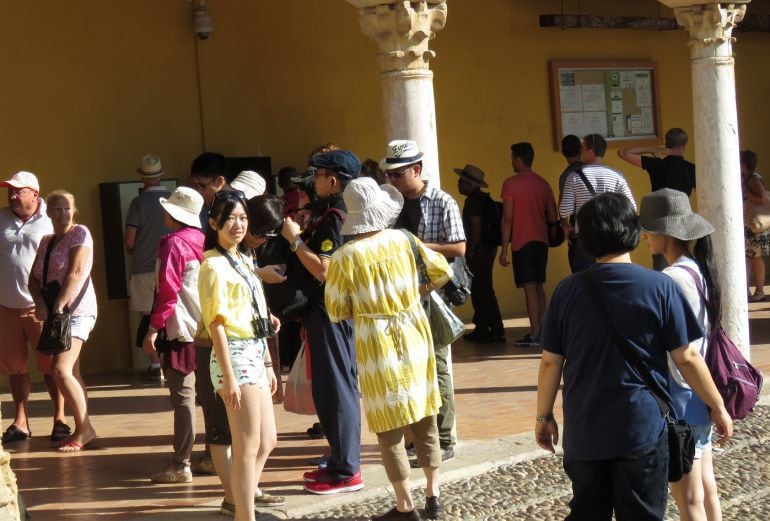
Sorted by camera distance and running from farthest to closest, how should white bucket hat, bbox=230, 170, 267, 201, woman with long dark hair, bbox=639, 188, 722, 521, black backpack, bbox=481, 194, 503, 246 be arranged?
black backpack, bbox=481, 194, 503, 246
white bucket hat, bbox=230, 170, 267, 201
woman with long dark hair, bbox=639, 188, 722, 521

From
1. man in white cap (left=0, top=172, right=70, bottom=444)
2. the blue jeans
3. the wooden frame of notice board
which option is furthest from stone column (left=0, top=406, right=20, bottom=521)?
the wooden frame of notice board

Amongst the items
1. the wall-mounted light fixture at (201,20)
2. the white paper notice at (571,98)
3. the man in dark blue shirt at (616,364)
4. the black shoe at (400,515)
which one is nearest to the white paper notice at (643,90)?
the white paper notice at (571,98)

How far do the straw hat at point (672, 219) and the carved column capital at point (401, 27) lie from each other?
2.80m

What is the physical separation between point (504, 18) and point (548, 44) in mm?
722

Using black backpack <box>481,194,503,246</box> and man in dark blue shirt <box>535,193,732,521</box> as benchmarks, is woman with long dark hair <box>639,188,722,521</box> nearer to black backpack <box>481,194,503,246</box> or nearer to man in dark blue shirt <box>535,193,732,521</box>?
man in dark blue shirt <box>535,193,732,521</box>

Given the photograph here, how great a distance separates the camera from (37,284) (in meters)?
8.39

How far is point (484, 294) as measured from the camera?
12.6 metres

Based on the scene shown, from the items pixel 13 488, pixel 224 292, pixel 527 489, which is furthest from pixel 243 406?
pixel 527 489

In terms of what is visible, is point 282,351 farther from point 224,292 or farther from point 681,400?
point 681,400

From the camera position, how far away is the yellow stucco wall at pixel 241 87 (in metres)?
11.2

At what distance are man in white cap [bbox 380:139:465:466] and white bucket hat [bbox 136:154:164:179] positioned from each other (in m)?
3.97

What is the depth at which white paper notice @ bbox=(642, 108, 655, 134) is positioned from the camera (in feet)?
52.5

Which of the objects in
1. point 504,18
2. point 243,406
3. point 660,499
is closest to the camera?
point 660,499

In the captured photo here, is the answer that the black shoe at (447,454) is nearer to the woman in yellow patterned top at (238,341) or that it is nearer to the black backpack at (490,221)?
the woman in yellow patterned top at (238,341)
